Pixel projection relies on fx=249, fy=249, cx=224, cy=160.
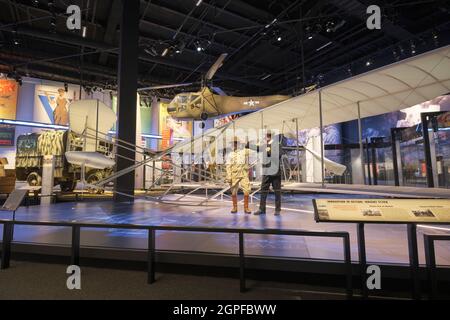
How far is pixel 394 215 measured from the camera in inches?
78.5

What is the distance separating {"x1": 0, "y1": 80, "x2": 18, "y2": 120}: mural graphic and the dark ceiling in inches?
34.7

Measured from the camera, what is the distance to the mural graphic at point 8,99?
42.9ft

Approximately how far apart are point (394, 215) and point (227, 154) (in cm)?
739

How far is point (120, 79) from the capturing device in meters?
7.73

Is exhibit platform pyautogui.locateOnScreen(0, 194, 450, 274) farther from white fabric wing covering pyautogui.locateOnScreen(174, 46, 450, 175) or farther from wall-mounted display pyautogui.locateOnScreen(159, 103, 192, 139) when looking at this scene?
wall-mounted display pyautogui.locateOnScreen(159, 103, 192, 139)

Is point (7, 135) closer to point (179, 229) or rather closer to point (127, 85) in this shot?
point (127, 85)

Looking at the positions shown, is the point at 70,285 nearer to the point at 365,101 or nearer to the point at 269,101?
the point at 365,101

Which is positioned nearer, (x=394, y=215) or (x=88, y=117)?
(x=394, y=215)

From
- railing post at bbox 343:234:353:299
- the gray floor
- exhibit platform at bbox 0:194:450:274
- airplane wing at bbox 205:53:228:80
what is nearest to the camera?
railing post at bbox 343:234:353:299

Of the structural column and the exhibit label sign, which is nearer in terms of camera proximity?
the exhibit label sign

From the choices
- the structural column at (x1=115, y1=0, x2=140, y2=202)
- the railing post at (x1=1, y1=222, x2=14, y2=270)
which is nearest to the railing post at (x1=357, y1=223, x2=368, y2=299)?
the railing post at (x1=1, y1=222, x2=14, y2=270)

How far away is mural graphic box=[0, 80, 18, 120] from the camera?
13.1 meters

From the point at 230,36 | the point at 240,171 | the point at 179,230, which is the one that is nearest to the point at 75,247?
the point at 179,230
